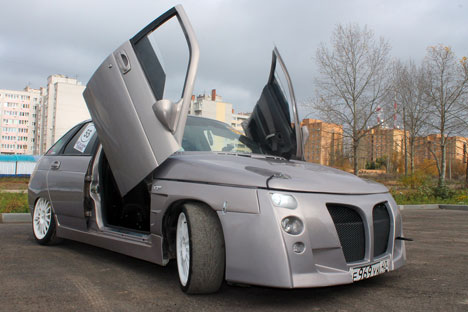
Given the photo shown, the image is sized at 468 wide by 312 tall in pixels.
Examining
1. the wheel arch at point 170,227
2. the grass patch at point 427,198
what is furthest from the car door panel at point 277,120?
the grass patch at point 427,198

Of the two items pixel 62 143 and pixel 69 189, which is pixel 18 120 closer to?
pixel 62 143

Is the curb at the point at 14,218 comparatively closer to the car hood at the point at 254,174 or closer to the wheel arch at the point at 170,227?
the car hood at the point at 254,174

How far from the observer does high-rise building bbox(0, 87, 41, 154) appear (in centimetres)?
11756

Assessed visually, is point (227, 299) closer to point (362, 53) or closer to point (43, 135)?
point (362, 53)

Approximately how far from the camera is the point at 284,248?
8.86 feet

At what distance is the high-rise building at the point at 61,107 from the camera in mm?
91550

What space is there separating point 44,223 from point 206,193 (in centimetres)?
309

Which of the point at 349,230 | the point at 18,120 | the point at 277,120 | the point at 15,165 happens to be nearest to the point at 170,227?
the point at 349,230

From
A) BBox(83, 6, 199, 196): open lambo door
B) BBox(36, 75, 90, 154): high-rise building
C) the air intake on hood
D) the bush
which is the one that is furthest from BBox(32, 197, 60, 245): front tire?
BBox(36, 75, 90, 154): high-rise building

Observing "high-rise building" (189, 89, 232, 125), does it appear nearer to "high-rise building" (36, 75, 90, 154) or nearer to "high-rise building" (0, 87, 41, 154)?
"high-rise building" (36, 75, 90, 154)

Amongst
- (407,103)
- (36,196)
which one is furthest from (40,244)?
(407,103)

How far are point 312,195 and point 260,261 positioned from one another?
0.58 meters

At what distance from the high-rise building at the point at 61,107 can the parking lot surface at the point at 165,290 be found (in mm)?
91583

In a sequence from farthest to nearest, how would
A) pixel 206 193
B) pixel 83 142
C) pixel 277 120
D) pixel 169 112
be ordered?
pixel 83 142, pixel 277 120, pixel 169 112, pixel 206 193
